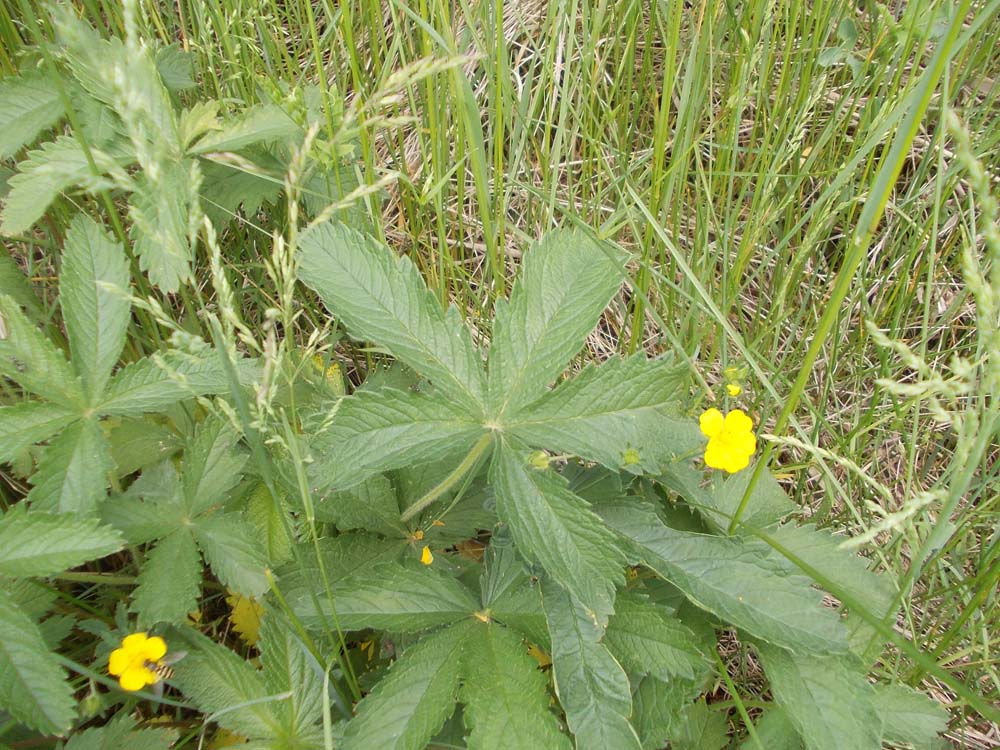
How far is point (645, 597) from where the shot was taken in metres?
1.34

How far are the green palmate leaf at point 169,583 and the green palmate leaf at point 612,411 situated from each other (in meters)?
0.64

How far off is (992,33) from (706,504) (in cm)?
178

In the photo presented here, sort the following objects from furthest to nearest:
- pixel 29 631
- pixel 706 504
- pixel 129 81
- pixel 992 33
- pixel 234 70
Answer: pixel 992 33
pixel 234 70
pixel 706 504
pixel 29 631
pixel 129 81

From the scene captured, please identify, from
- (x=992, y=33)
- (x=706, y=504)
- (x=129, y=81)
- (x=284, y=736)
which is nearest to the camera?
(x=129, y=81)

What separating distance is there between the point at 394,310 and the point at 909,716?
124 centimetres

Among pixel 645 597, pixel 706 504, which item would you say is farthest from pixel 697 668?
pixel 706 504

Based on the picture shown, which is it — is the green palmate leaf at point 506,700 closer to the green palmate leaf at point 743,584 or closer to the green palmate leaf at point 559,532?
the green palmate leaf at point 559,532

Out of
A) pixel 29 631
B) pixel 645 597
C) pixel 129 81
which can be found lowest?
pixel 645 597

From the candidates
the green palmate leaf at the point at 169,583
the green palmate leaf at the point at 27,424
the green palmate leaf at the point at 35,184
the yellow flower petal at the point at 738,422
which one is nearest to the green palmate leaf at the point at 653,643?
the yellow flower petal at the point at 738,422

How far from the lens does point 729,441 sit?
50.2 inches

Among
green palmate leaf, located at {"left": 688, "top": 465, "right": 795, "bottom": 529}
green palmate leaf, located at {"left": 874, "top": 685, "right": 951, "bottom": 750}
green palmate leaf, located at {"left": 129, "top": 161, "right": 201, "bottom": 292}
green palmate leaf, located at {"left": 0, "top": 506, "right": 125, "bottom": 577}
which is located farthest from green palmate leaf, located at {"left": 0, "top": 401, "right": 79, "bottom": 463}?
green palmate leaf, located at {"left": 874, "top": 685, "right": 951, "bottom": 750}

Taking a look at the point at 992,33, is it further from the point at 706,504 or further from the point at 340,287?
the point at 340,287

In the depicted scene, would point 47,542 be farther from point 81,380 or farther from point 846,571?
point 846,571

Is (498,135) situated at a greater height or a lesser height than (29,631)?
greater
